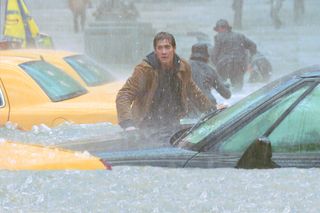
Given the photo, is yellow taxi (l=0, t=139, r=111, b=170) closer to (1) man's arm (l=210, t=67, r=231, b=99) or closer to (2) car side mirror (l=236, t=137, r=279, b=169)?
(2) car side mirror (l=236, t=137, r=279, b=169)

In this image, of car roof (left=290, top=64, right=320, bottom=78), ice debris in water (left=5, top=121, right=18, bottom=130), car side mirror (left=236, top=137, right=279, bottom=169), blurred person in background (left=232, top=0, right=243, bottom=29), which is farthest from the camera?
blurred person in background (left=232, top=0, right=243, bottom=29)

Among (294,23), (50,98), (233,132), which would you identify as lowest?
(294,23)

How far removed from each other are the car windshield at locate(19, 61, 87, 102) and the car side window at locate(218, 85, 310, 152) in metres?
3.73

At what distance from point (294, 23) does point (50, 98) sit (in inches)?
893

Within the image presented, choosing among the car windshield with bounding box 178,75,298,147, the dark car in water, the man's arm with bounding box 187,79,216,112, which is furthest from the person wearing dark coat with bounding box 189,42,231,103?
the dark car in water

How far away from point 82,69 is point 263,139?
5.80 meters

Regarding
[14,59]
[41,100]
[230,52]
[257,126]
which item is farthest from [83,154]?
[230,52]

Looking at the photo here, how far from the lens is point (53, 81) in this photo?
337 inches

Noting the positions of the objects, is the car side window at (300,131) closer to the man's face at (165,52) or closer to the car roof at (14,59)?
the man's face at (165,52)

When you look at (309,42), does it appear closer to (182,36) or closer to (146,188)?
(182,36)

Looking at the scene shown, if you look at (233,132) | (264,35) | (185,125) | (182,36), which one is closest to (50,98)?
(185,125)

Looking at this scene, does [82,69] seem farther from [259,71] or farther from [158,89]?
[259,71]

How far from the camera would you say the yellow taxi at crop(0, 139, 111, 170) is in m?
4.64

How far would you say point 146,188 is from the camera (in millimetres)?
4387
